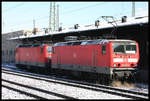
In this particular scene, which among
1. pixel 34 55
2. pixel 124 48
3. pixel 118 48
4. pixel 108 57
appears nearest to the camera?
pixel 108 57

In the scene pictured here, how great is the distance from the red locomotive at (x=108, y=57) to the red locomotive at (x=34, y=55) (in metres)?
6.14

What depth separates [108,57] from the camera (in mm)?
16062

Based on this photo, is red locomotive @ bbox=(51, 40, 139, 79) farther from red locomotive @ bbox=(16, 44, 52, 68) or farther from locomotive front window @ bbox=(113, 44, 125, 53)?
red locomotive @ bbox=(16, 44, 52, 68)

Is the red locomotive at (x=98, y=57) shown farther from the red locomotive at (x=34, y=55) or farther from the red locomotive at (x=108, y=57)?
the red locomotive at (x=34, y=55)

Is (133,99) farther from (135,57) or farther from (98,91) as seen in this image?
(135,57)

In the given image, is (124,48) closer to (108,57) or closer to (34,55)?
(108,57)

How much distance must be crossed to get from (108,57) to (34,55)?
41.9 ft

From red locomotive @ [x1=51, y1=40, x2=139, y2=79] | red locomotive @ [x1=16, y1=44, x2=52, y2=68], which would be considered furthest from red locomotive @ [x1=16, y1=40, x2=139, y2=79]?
red locomotive @ [x1=16, y1=44, x2=52, y2=68]

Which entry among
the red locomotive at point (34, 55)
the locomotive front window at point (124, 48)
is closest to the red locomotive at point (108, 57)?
the locomotive front window at point (124, 48)

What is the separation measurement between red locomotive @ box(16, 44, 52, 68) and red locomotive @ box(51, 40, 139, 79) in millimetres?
6142

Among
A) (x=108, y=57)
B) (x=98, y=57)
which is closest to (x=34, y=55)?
(x=98, y=57)

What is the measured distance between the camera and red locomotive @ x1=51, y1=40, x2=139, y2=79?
15977 millimetres

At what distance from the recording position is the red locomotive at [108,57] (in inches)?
629

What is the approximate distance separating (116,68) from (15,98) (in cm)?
671
